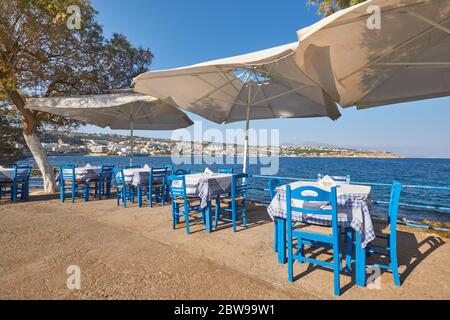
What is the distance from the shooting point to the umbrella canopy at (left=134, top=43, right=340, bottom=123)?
3.98m

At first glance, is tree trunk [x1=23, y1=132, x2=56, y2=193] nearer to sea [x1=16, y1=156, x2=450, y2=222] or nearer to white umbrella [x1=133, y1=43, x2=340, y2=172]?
sea [x1=16, y1=156, x2=450, y2=222]

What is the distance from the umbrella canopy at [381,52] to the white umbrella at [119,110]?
439 cm

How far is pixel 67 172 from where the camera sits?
6.35m

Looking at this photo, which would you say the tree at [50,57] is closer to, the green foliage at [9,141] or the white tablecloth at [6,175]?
the white tablecloth at [6,175]

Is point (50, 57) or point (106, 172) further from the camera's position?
point (50, 57)

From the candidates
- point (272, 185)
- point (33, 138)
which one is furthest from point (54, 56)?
point (272, 185)

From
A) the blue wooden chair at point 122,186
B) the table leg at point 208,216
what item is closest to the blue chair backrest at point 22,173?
the blue wooden chair at point 122,186

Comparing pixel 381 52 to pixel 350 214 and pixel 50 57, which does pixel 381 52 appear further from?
pixel 50 57

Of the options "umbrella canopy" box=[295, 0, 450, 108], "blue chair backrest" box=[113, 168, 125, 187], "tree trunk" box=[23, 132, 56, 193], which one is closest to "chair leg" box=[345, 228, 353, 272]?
"umbrella canopy" box=[295, 0, 450, 108]

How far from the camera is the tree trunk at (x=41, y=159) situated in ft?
23.9

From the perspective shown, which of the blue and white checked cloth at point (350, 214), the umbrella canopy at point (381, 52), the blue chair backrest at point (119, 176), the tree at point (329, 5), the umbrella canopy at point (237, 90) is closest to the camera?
the umbrella canopy at point (381, 52)

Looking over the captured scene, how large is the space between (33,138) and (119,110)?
2.66 m

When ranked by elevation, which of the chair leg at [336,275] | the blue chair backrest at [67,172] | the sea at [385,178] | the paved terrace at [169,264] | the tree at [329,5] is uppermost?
the tree at [329,5]

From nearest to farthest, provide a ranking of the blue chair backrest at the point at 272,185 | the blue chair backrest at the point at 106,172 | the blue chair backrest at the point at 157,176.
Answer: the blue chair backrest at the point at 272,185
the blue chair backrest at the point at 157,176
the blue chair backrest at the point at 106,172
